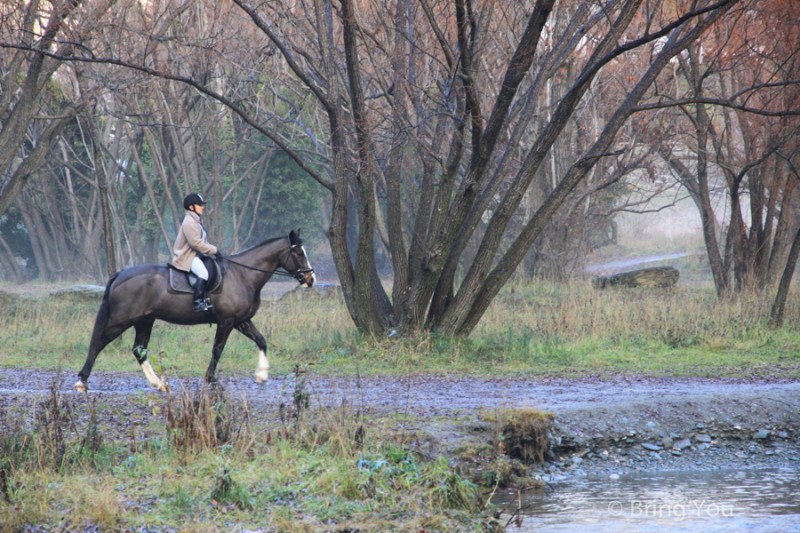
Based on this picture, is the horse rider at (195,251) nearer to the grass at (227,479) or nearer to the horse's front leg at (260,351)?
the horse's front leg at (260,351)

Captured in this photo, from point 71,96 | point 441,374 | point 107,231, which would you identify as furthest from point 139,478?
point 71,96

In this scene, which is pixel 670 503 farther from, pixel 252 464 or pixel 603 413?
pixel 252 464

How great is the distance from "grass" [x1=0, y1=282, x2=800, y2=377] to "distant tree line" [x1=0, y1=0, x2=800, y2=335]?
0.94 m

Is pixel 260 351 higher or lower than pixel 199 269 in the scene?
lower

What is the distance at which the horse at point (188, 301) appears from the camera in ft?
44.3

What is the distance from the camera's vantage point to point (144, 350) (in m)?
12.5

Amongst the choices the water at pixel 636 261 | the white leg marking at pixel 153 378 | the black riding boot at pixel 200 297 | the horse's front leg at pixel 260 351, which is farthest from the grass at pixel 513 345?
the water at pixel 636 261

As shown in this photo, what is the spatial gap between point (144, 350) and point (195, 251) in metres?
1.89

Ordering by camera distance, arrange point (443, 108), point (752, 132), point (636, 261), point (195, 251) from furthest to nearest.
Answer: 1. point (636, 261)
2. point (752, 132)
3. point (443, 108)
4. point (195, 251)

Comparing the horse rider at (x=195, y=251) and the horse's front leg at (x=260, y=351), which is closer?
the horse rider at (x=195, y=251)

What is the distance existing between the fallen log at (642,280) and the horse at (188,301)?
17.5 meters

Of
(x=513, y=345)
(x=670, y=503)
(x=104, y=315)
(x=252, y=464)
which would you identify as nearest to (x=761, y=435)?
(x=670, y=503)

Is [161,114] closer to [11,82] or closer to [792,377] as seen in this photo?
[11,82]

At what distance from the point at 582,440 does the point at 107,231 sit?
13167 millimetres
